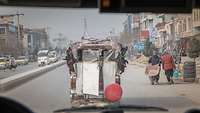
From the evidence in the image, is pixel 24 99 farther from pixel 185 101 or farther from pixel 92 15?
pixel 185 101

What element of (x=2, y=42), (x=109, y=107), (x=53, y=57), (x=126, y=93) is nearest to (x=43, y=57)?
(x=53, y=57)

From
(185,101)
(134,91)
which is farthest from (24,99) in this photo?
(185,101)

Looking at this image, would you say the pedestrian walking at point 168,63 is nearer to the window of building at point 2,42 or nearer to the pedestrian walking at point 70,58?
the pedestrian walking at point 70,58

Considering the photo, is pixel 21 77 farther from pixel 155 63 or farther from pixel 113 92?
pixel 155 63

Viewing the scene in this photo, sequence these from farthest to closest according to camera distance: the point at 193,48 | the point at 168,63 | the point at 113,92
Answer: the point at 168,63, the point at 193,48, the point at 113,92

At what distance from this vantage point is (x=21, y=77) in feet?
18.4

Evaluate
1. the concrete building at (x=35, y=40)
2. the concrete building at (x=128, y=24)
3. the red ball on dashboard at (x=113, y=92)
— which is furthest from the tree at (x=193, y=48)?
the concrete building at (x=35, y=40)

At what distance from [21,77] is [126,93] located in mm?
892

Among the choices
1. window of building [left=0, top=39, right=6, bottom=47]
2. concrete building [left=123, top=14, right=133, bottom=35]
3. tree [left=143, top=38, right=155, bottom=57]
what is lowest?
tree [left=143, top=38, right=155, bottom=57]

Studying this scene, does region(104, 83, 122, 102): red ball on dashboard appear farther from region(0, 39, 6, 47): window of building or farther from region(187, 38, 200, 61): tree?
region(0, 39, 6, 47): window of building

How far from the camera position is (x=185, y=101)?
5.75 metres

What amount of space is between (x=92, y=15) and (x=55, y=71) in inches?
48.9

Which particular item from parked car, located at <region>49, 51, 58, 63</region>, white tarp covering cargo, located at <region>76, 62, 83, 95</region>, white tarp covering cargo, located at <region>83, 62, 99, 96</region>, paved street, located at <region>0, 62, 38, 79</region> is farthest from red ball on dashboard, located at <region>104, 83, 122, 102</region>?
paved street, located at <region>0, 62, 38, 79</region>

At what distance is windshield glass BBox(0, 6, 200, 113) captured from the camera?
195 inches
